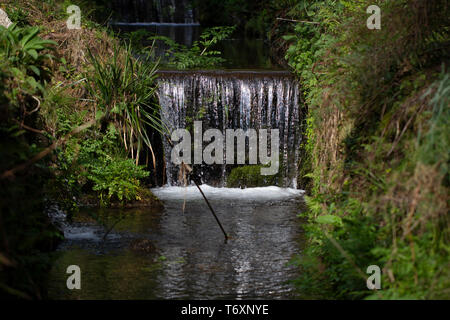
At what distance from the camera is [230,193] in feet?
35.1

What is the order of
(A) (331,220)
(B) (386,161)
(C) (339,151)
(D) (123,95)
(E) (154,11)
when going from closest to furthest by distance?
(B) (386,161)
(A) (331,220)
(C) (339,151)
(D) (123,95)
(E) (154,11)

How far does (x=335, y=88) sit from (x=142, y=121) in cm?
418

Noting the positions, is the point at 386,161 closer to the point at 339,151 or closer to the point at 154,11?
the point at 339,151

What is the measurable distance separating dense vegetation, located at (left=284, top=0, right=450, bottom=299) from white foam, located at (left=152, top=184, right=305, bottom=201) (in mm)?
2629

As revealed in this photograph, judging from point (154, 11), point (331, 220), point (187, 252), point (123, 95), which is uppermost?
point (154, 11)

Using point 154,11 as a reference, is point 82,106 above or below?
below

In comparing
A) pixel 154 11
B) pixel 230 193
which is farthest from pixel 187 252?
pixel 154 11

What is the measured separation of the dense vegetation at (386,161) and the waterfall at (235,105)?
347cm

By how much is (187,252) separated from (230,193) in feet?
10.8

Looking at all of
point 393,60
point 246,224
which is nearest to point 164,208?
point 246,224

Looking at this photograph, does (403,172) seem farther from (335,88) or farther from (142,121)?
(142,121)

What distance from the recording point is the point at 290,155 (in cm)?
1142

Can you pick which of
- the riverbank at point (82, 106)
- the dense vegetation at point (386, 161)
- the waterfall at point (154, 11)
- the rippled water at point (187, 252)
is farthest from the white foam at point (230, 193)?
the waterfall at point (154, 11)

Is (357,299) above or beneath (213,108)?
beneath
